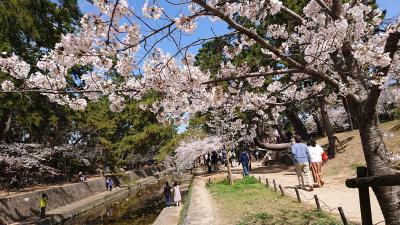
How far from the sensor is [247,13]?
471 centimetres

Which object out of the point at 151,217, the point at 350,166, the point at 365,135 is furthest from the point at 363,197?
the point at 151,217

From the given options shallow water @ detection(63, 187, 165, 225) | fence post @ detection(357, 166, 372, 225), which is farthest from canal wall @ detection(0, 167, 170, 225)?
fence post @ detection(357, 166, 372, 225)

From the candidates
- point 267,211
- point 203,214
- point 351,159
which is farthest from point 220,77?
point 351,159

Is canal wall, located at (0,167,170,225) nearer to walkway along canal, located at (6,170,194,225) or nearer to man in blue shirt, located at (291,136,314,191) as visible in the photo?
walkway along canal, located at (6,170,194,225)

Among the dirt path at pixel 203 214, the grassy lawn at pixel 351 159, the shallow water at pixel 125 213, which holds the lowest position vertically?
the shallow water at pixel 125 213

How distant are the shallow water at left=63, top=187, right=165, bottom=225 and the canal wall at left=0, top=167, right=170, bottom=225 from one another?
1.03m

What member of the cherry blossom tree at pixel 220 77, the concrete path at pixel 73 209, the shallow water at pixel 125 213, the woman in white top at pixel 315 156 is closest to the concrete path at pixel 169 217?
the shallow water at pixel 125 213

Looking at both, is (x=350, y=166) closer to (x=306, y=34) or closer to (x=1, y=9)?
(x=306, y=34)

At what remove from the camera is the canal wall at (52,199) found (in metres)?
18.0

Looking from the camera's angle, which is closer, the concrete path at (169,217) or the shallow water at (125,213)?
the concrete path at (169,217)

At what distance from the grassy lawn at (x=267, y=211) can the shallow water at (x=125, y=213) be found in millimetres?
7067

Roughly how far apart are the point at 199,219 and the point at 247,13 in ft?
23.3

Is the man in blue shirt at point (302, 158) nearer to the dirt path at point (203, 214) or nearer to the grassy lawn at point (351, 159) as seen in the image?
the dirt path at point (203, 214)

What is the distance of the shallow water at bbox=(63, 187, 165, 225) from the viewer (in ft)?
60.9
